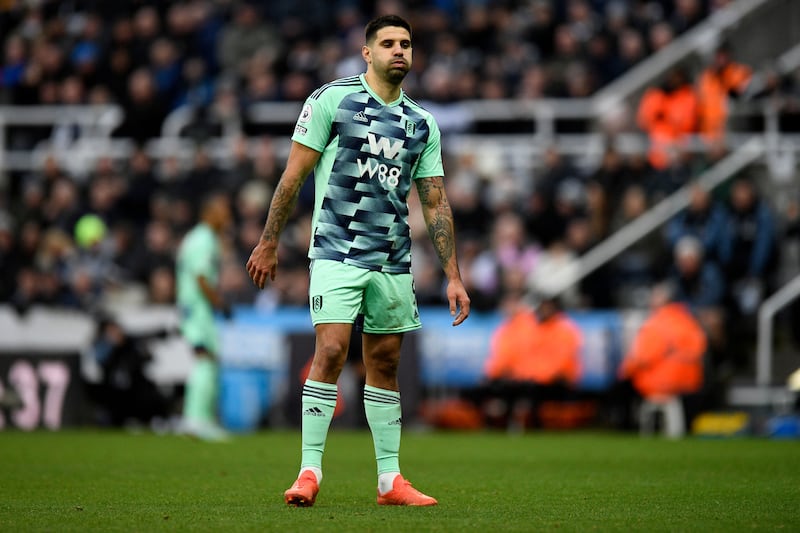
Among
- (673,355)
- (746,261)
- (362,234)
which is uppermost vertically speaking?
(746,261)

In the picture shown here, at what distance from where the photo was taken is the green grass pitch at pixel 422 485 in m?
6.81

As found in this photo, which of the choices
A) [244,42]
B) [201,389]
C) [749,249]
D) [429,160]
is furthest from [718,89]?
[429,160]

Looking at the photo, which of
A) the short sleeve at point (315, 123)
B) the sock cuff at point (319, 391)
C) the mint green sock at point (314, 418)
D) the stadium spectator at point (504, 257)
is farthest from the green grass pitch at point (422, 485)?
the stadium spectator at point (504, 257)

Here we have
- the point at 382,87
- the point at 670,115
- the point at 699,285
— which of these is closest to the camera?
the point at 382,87

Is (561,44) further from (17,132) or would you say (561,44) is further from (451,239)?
(451,239)

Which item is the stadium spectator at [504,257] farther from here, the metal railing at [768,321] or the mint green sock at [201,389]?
the mint green sock at [201,389]

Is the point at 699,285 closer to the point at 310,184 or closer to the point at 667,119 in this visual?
the point at 667,119

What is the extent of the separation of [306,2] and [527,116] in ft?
18.7

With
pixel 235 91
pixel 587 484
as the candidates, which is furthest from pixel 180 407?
pixel 587 484

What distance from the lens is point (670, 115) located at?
66.3 feet

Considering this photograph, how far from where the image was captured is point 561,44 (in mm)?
21828

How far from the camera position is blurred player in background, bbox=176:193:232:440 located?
15.3m

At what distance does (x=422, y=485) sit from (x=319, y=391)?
1.91 meters

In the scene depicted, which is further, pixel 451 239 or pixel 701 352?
pixel 701 352
